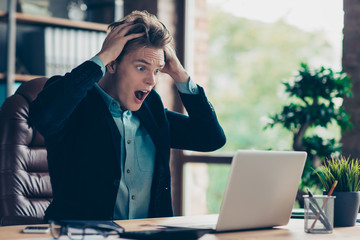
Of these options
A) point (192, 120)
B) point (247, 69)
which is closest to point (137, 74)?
point (192, 120)

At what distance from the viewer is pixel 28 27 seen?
3.39 m

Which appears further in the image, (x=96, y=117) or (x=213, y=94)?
(x=213, y=94)

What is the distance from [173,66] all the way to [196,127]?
0.92 feet

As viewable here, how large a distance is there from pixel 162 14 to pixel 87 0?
0.56 m

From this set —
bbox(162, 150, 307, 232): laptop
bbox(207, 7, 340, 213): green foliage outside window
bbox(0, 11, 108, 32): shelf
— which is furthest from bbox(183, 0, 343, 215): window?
bbox(162, 150, 307, 232): laptop

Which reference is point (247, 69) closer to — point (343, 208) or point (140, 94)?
point (140, 94)

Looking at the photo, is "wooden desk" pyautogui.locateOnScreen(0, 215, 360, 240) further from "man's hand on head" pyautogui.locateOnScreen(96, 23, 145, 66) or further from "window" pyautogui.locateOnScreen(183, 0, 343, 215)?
"window" pyautogui.locateOnScreen(183, 0, 343, 215)

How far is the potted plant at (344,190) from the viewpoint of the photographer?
1511 millimetres

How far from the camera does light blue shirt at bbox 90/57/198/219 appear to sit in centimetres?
173

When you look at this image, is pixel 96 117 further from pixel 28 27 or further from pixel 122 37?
pixel 28 27

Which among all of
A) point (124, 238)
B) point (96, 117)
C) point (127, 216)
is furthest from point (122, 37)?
point (124, 238)

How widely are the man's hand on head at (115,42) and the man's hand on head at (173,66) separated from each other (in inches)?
6.8

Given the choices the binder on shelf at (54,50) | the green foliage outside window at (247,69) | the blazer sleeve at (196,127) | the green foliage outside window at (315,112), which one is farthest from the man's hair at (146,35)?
the green foliage outside window at (247,69)

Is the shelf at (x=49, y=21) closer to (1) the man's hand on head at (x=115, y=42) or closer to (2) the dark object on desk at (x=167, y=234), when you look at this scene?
(1) the man's hand on head at (x=115, y=42)
